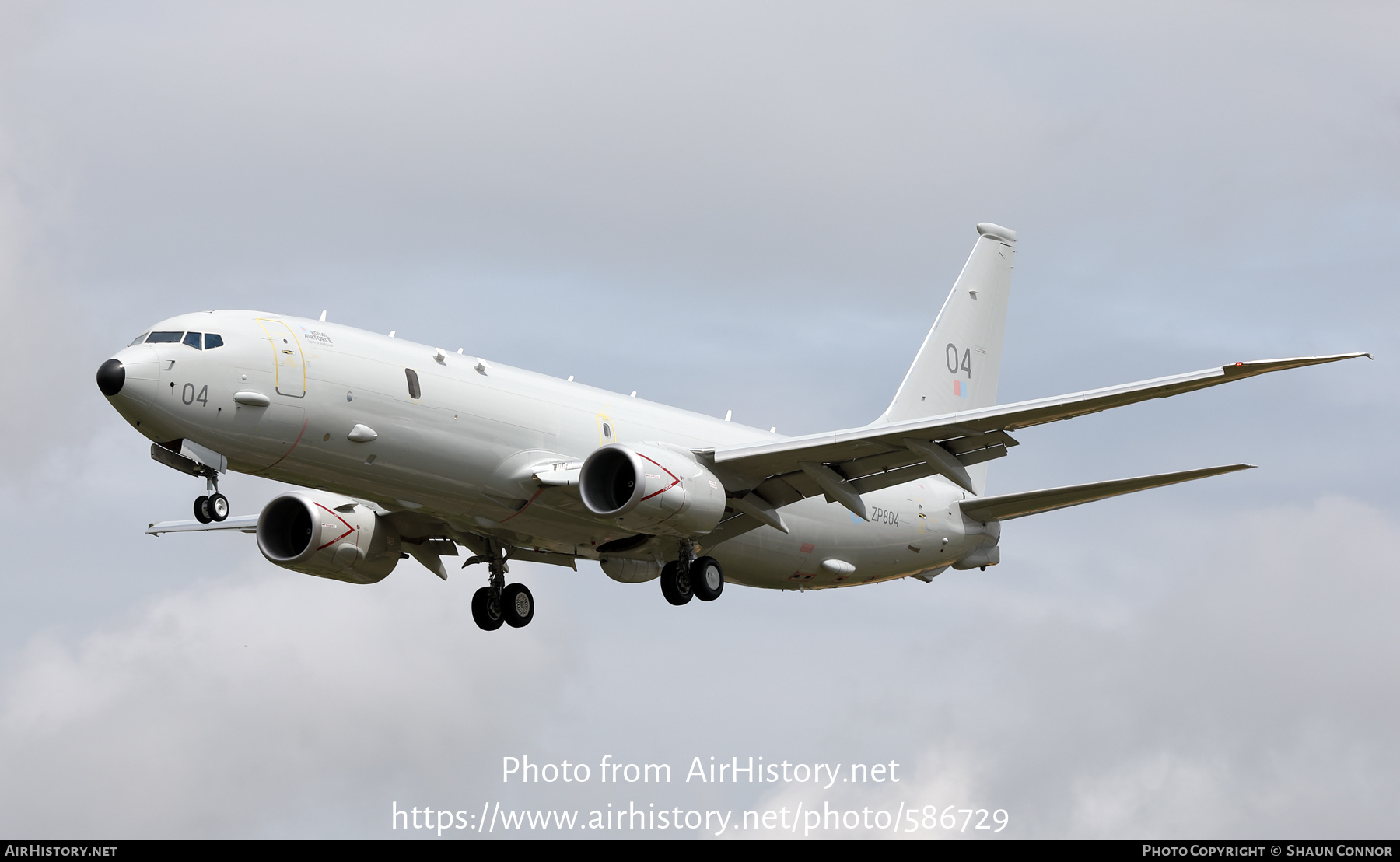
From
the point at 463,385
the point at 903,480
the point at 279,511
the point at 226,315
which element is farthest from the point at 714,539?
the point at 226,315

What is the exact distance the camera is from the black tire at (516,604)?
3844cm

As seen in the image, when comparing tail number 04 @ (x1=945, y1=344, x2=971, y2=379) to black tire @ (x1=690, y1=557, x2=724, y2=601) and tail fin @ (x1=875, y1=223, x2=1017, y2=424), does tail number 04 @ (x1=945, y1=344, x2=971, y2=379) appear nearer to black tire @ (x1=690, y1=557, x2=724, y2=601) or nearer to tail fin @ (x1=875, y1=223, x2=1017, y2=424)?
tail fin @ (x1=875, y1=223, x2=1017, y2=424)

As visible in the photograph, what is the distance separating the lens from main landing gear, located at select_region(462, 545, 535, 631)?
38281mm

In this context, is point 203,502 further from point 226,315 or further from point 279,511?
point 279,511

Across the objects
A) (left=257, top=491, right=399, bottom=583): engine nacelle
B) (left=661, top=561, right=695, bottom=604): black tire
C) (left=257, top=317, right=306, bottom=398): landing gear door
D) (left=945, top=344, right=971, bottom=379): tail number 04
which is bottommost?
(left=661, top=561, right=695, bottom=604): black tire

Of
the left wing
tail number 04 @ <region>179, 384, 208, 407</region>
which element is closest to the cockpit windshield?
tail number 04 @ <region>179, 384, 208, 407</region>

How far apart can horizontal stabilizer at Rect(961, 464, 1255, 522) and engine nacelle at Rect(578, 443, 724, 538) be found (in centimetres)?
896

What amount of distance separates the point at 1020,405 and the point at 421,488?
1156cm

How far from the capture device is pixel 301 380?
97.5 ft

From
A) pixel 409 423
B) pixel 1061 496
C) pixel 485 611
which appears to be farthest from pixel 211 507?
pixel 1061 496

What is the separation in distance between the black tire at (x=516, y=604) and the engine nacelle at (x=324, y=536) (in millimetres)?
2914

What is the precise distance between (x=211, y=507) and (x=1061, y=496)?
1906 centimetres

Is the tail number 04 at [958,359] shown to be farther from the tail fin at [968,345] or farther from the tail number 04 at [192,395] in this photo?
the tail number 04 at [192,395]

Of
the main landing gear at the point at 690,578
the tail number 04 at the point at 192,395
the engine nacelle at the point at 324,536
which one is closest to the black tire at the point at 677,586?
the main landing gear at the point at 690,578
